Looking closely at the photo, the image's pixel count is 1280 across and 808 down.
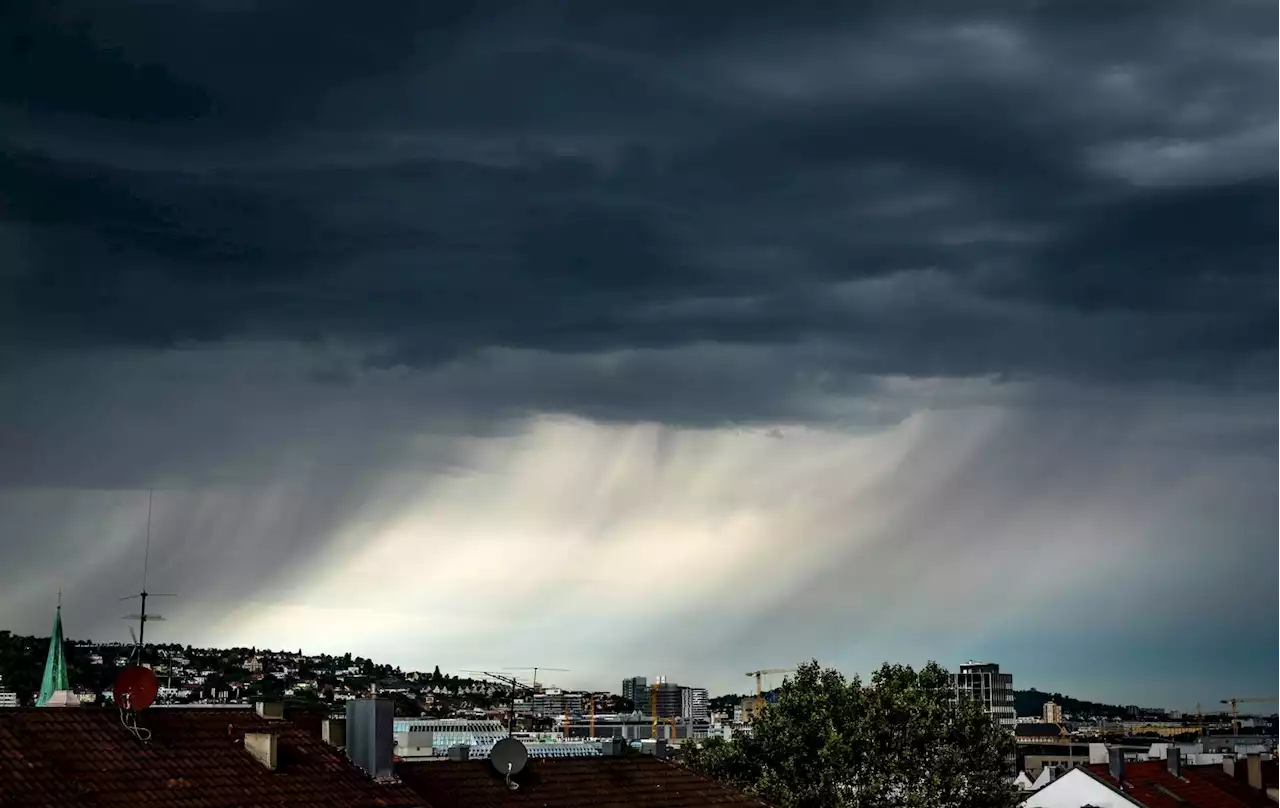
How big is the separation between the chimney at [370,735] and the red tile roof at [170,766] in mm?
884

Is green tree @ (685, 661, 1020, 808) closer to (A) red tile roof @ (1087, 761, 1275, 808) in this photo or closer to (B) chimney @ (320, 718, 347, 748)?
(A) red tile roof @ (1087, 761, 1275, 808)

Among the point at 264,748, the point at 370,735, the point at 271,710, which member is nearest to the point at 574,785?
the point at 370,735

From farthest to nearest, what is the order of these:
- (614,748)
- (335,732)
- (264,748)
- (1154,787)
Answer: (1154,787)
(614,748)
(335,732)
(264,748)

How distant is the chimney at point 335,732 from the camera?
48.7 meters

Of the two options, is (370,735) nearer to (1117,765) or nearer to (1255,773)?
(1117,765)

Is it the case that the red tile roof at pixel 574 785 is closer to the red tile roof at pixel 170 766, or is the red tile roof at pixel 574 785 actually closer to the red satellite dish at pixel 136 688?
the red tile roof at pixel 170 766

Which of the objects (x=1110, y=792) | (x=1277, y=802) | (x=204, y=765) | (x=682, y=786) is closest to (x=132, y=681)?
(x=204, y=765)

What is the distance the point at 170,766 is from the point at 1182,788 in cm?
6870

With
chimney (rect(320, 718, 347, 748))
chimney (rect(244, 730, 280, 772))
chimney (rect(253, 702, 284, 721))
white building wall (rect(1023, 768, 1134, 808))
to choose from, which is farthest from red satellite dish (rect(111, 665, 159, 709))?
white building wall (rect(1023, 768, 1134, 808))

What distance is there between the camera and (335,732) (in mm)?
49062

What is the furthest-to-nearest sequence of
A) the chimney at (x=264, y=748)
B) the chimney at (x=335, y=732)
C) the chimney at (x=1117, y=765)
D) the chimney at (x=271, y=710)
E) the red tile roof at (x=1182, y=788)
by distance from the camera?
the red tile roof at (x=1182, y=788) → the chimney at (x=1117, y=765) → the chimney at (x=335, y=732) → the chimney at (x=271, y=710) → the chimney at (x=264, y=748)

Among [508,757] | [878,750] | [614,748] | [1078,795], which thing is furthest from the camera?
[1078,795]

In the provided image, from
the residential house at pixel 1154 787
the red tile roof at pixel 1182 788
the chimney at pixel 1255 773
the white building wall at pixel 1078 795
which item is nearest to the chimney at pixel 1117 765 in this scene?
Result: the residential house at pixel 1154 787

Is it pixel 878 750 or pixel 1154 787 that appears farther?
pixel 1154 787
